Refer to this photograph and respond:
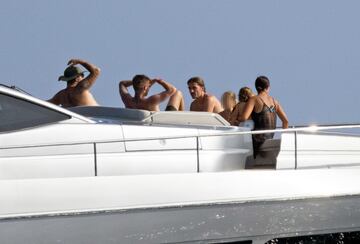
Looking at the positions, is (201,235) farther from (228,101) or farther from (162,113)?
(228,101)

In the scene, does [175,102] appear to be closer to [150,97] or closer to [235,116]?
[150,97]

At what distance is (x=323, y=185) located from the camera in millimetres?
7203

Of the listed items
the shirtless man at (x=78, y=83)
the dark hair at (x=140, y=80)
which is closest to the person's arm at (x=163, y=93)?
the dark hair at (x=140, y=80)

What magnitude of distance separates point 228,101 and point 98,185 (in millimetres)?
3109

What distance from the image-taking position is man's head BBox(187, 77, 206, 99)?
341 inches

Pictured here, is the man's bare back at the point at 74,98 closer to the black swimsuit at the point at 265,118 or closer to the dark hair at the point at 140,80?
the dark hair at the point at 140,80

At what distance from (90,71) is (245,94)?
1.50 metres

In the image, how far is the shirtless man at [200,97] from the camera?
8680 mm

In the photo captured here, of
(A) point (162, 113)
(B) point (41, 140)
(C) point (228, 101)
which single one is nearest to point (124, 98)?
(C) point (228, 101)

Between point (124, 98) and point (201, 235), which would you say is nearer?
point (201, 235)

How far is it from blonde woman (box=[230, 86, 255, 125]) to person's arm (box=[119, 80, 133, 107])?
3.41 ft

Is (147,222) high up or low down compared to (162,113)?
down

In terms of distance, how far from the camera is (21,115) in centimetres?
664

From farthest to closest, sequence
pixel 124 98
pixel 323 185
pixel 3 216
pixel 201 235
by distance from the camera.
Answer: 1. pixel 124 98
2. pixel 323 185
3. pixel 201 235
4. pixel 3 216
